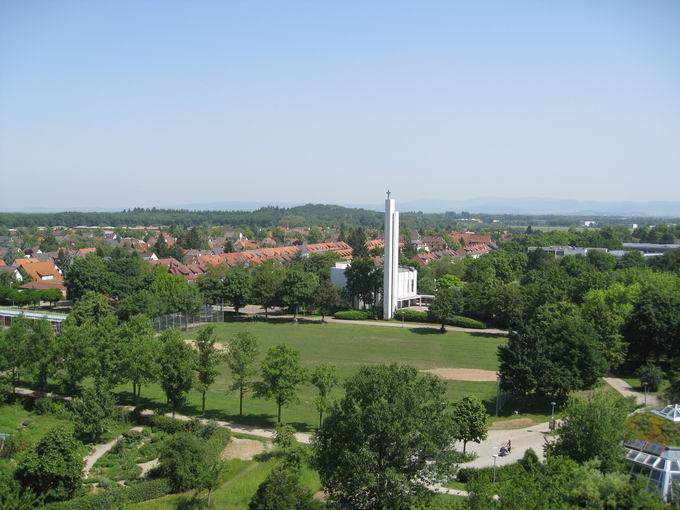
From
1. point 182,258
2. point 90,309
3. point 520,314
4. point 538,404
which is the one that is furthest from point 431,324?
point 182,258

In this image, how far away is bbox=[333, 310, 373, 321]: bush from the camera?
45594mm

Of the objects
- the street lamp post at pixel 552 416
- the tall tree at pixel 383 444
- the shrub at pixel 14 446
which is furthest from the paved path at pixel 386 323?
the tall tree at pixel 383 444

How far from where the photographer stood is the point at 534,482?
1563 centimetres

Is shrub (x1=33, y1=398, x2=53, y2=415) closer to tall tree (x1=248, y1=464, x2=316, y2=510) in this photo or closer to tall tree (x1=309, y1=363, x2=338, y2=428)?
tall tree (x1=309, y1=363, x2=338, y2=428)

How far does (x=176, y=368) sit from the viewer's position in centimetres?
2269

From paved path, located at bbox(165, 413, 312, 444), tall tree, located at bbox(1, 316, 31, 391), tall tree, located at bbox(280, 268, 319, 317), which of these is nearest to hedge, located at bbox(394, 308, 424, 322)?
tall tree, located at bbox(280, 268, 319, 317)

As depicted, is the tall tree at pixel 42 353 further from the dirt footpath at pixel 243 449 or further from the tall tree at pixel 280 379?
the tall tree at pixel 280 379

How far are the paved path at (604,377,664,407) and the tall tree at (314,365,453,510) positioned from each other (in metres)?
12.3

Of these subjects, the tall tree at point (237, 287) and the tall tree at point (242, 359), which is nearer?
the tall tree at point (242, 359)

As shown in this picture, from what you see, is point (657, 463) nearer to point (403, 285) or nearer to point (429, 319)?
point (429, 319)

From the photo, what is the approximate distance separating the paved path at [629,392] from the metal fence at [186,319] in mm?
24824

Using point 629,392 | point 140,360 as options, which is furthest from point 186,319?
point 629,392

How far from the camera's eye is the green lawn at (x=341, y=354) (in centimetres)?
2498

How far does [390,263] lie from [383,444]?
3188cm
